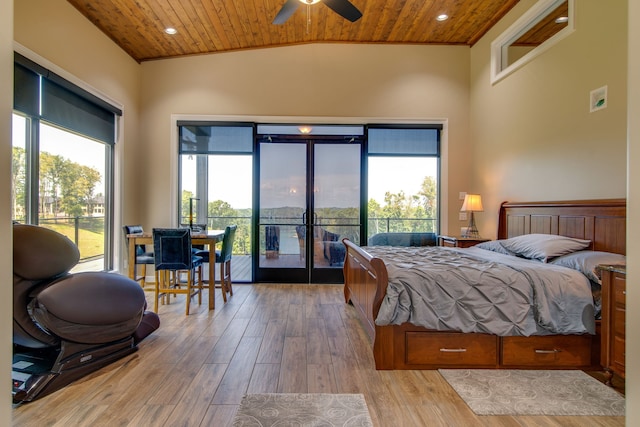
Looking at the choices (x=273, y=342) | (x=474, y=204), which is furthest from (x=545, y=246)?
(x=273, y=342)

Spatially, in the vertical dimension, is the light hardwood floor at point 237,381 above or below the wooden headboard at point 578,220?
below

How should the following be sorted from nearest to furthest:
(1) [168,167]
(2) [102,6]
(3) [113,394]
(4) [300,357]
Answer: (3) [113,394], (4) [300,357], (2) [102,6], (1) [168,167]

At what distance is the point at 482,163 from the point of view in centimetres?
484

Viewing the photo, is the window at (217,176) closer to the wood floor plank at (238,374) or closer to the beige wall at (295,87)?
the beige wall at (295,87)

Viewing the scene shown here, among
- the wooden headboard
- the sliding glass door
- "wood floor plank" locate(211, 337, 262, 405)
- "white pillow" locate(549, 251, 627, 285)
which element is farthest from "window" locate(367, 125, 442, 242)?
"wood floor plank" locate(211, 337, 262, 405)

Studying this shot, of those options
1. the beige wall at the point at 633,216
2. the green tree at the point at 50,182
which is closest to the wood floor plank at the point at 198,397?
the beige wall at the point at 633,216

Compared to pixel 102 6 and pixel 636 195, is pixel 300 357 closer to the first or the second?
pixel 636 195

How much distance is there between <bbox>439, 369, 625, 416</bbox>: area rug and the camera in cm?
194

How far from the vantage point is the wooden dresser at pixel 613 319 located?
6.66ft

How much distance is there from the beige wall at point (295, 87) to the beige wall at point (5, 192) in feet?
15.1

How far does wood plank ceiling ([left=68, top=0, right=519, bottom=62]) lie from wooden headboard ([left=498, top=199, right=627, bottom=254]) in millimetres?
2700

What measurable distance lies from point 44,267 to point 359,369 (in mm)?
2281

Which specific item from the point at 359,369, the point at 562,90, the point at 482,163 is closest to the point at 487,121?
the point at 482,163

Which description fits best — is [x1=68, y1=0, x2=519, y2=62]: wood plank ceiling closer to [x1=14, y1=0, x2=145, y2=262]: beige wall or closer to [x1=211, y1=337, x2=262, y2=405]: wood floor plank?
[x1=14, y1=0, x2=145, y2=262]: beige wall
